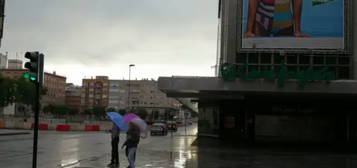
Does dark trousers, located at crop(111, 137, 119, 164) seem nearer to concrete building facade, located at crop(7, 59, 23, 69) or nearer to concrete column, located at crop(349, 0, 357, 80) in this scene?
concrete column, located at crop(349, 0, 357, 80)

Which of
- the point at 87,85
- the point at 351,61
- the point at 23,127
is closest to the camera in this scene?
the point at 351,61

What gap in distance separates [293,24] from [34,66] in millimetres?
25409

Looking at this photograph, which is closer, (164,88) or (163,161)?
Result: (163,161)

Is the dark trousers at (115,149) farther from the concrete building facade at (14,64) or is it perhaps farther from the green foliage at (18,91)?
the concrete building facade at (14,64)

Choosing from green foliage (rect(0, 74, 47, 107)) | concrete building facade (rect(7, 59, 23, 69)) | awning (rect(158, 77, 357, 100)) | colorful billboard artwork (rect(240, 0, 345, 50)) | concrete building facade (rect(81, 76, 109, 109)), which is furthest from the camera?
concrete building facade (rect(7, 59, 23, 69))

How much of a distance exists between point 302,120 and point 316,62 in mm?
5691

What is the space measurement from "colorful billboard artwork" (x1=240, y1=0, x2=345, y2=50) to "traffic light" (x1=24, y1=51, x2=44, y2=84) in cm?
2413

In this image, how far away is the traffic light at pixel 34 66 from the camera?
13336mm

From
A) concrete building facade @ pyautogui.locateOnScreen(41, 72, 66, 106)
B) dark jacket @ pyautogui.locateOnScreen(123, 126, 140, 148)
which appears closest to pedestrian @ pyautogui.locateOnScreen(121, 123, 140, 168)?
dark jacket @ pyautogui.locateOnScreen(123, 126, 140, 148)

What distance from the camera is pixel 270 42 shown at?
3578 centimetres

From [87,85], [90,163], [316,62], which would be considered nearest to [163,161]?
[90,163]

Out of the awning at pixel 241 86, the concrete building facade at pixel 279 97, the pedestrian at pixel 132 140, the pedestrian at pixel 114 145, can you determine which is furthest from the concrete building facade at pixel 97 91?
the pedestrian at pixel 132 140

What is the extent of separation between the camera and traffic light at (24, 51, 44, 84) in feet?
43.8

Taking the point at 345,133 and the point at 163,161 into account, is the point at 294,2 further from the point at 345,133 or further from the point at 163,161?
the point at 163,161
